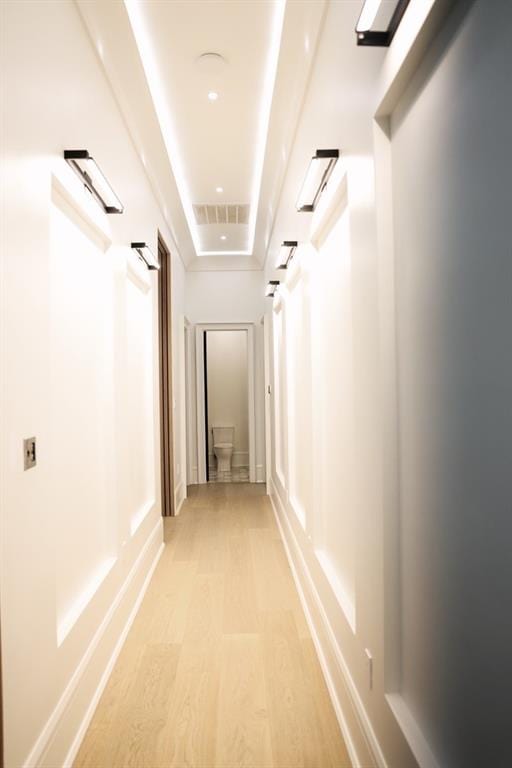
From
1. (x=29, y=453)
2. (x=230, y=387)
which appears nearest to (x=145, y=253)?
(x=29, y=453)

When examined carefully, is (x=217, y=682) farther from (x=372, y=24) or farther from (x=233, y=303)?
(x=233, y=303)

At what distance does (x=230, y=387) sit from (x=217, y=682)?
19.7 ft

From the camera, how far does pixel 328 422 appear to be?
2.46 metres

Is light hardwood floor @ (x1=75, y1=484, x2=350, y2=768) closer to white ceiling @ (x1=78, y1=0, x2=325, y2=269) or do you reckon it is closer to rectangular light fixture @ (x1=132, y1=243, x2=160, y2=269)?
rectangular light fixture @ (x1=132, y1=243, x2=160, y2=269)

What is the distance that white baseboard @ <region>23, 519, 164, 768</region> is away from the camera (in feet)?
5.22

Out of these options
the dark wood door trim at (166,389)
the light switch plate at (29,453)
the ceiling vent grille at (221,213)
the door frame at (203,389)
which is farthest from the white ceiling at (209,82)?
the door frame at (203,389)

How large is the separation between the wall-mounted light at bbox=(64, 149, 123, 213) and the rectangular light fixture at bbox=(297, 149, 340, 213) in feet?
2.69

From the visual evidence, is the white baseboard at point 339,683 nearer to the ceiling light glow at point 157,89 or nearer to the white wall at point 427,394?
the white wall at point 427,394

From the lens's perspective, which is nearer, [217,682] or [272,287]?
[217,682]

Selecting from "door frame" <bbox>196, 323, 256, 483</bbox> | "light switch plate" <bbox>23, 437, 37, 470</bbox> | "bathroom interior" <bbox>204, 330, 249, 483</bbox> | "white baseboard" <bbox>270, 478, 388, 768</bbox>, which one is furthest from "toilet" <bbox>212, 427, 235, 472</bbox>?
"light switch plate" <bbox>23, 437, 37, 470</bbox>

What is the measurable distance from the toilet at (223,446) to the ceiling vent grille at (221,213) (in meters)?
3.23

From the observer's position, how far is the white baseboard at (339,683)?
1597 millimetres

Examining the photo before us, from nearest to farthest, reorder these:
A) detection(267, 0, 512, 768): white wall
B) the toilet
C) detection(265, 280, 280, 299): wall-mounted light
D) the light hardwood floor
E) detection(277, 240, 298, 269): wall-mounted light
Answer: detection(267, 0, 512, 768): white wall
the light hardwood floor
detection(277, 240, 298, 269): wall-mounted light
detection(265, 280, 280, 299): wall-mounted light
the toilet

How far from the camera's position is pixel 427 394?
1182 millimetres
